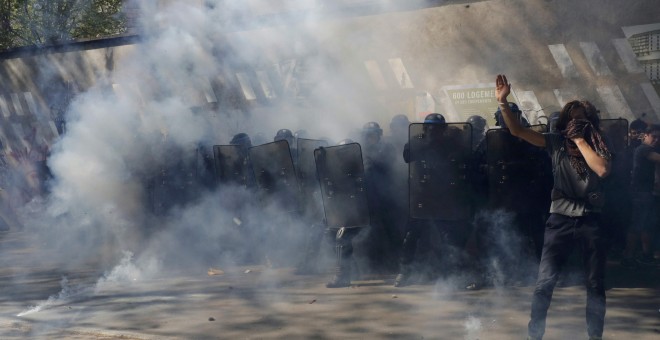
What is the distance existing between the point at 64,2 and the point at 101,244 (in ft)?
24.2

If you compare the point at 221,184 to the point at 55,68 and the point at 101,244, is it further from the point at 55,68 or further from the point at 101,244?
the point at 55,68

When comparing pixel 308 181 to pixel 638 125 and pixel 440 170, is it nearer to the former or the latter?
pixel 440 170

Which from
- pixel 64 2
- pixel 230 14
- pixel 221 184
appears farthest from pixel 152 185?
pixel 64 2

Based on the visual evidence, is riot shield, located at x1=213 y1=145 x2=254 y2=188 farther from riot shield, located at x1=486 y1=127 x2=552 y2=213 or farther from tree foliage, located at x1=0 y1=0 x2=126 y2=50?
tree foliage, located at x1=0 y1=0 x2=126 y2=50

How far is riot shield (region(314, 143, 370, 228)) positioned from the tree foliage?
9131 mm

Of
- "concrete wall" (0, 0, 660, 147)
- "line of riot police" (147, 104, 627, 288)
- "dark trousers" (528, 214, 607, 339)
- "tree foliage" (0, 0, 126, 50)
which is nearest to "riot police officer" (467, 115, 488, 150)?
"line of riot police" (147, 104, 627, 288)

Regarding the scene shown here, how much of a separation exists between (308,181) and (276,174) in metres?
0.38

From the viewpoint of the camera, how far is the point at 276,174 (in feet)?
24.5

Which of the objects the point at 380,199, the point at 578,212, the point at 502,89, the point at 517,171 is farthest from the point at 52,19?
the point at 578,212

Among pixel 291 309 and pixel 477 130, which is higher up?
pixel 477 130

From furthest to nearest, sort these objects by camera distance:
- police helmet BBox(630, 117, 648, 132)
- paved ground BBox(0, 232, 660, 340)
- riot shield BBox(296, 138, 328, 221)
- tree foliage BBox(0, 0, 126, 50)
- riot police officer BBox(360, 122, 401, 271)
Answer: tree foliage BBox(0, 0, 126, 50) < police helmet BBox(630, 117, 648, 132) < riot shield BBox(296, 138, 328, 221) < riot police officer BBox(360, 122, 401, 271) < paved ground BBox(0, 232, 660, 340)

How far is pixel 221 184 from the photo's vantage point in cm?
818

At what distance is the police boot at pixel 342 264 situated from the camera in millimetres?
6750

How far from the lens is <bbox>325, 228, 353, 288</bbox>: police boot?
266 inches
